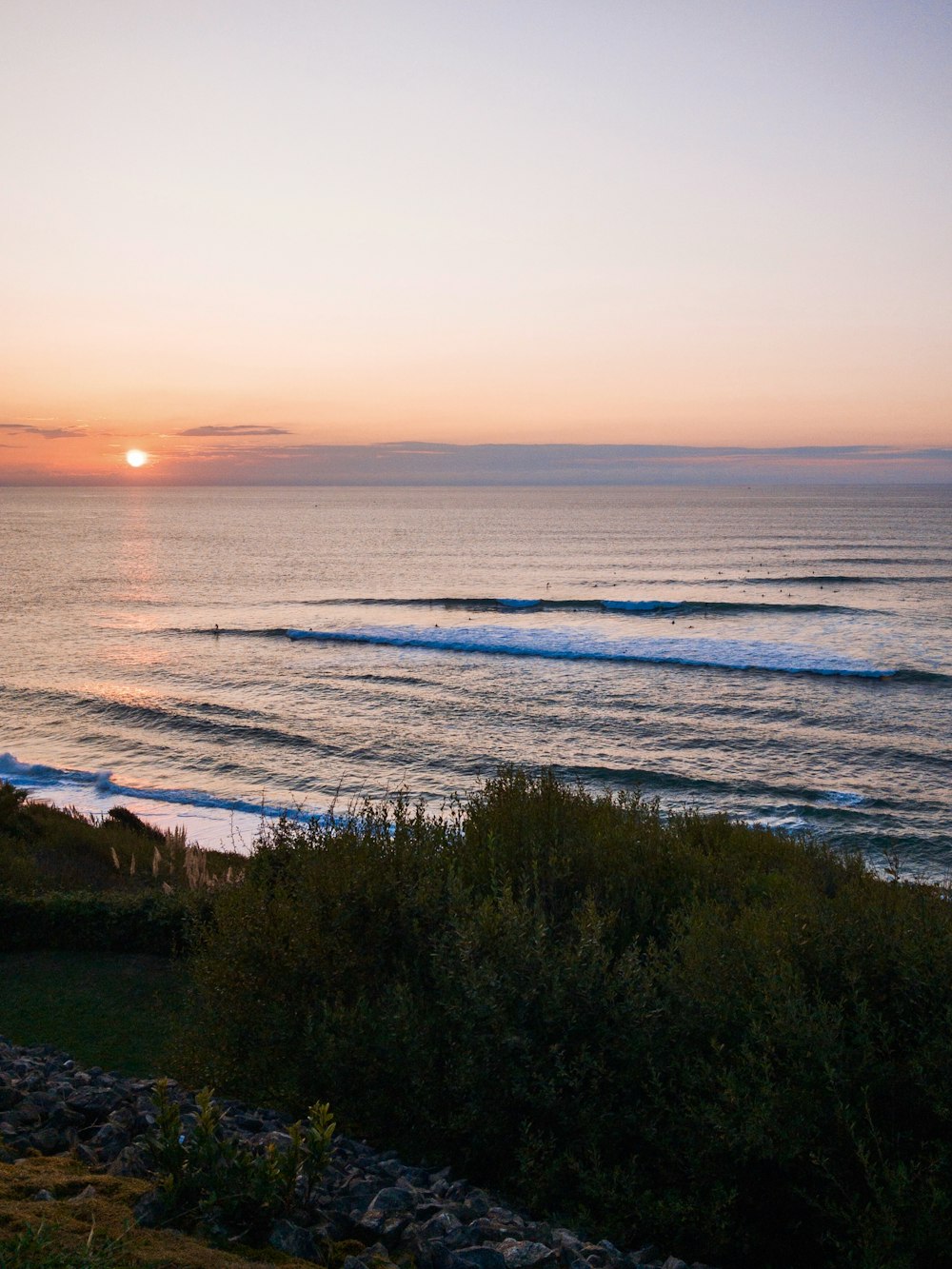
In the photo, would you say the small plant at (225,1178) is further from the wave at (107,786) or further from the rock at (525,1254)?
the wave at (107,786)

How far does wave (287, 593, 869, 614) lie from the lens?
57281 mm

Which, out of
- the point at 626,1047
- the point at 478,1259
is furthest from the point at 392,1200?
the point at 626,1047

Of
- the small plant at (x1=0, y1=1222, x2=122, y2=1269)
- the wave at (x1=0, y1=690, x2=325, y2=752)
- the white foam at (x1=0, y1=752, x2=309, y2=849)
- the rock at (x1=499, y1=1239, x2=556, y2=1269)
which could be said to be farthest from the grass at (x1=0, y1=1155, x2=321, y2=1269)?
the wave at (x1=0, y1=690, x2=325, y2=752)

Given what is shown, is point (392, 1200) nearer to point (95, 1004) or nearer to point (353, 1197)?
point (353, 1197)

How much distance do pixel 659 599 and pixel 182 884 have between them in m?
50.6

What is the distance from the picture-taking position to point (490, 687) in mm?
37688

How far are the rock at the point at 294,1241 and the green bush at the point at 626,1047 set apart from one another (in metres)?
1.91

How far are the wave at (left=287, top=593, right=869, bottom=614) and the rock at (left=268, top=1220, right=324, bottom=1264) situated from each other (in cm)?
5385

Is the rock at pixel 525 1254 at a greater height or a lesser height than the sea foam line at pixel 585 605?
greater

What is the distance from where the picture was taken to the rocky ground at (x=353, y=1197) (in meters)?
4.82

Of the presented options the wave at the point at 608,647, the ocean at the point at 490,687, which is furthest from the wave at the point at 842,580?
the wave at the point at 608,647

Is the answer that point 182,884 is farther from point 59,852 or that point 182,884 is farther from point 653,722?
point 653,722

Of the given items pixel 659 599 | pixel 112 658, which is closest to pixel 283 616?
pixel 112 658

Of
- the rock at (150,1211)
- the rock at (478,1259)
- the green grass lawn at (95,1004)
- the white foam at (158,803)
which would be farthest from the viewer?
the white foam at (158,803)
